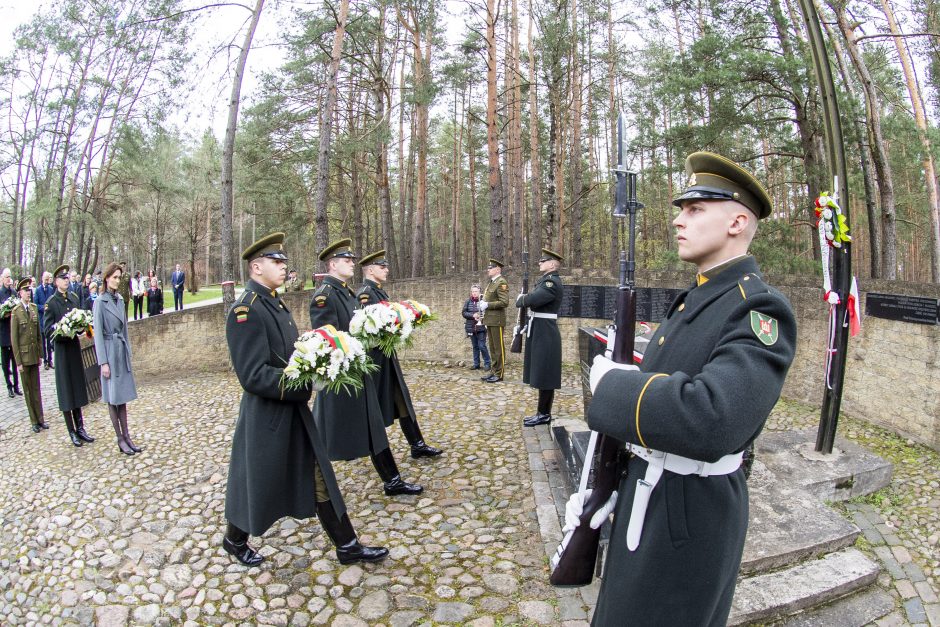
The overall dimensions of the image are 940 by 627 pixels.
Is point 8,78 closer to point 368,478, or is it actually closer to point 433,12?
point 433,12

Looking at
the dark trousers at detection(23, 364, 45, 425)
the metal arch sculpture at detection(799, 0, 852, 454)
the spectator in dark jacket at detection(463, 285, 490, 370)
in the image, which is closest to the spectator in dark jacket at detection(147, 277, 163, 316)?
Result: the dark trousers at detection(23, 364, 45, 425)

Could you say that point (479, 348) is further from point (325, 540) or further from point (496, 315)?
point (325, 540)

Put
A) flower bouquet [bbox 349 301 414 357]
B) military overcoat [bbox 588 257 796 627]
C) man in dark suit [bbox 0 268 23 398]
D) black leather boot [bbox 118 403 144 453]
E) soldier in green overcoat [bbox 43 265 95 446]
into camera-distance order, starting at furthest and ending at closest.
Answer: man in dark suit [bbox 0 268 23 398] < soldier in green overcoat [bbox 43 265 95 446] < black leather boot [bbox 118 403 144 453] < flower bouquet [bbox 349 301 414 357] < military overcoat [bbox 588 257 796 627]

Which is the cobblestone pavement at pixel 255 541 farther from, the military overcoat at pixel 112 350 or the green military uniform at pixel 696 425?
the green military uniform at pixel 696 425

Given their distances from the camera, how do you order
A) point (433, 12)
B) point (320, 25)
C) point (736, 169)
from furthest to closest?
point (433, 12)
point (320, 25)
point (736, 169)

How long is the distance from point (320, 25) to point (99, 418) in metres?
9.31

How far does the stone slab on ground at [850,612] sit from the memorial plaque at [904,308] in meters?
3.99

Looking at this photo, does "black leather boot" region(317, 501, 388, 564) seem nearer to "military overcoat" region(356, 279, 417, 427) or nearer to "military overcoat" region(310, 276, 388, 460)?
"military overcoat" region(310, 276, 388, 460)

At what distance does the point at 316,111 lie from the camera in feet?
51.9

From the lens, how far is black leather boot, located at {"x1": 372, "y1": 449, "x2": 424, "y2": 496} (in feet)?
15.6

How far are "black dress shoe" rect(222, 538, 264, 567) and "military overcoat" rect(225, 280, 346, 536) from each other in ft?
0.82

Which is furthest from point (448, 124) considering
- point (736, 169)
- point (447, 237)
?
point (736, 169)

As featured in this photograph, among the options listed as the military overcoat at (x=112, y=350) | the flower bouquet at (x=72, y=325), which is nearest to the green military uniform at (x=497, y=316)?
the military overcoat at (x=112, y=350)

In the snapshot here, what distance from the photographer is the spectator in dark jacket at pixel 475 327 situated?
32.9ft
